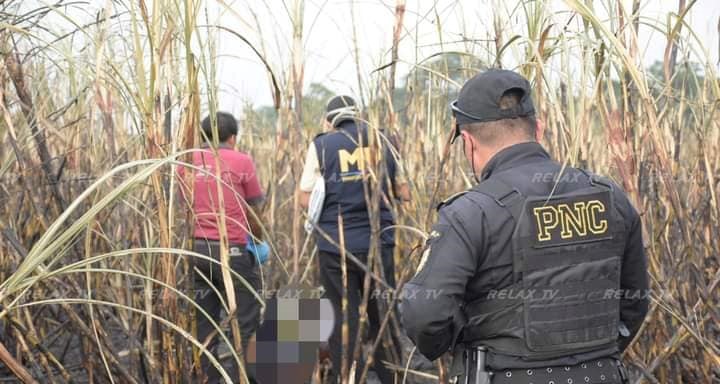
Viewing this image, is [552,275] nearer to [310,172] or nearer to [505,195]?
[505,195]

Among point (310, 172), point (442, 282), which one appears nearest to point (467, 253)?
point (442, 282)

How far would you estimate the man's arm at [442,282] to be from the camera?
5.26 feet

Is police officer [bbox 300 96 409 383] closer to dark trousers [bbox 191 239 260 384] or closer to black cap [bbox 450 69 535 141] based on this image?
dark trousers [bbox 191 239 260 384]

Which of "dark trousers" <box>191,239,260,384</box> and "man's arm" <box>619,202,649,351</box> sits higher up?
"man's arm" <box>619,202,649,351</box>

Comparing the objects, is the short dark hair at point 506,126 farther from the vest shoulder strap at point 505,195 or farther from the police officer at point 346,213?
the police officer at point 346,213

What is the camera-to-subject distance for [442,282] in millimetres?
1603

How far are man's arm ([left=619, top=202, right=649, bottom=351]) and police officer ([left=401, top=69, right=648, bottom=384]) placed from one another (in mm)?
42

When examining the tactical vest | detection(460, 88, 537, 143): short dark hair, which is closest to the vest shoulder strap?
the tactical vest

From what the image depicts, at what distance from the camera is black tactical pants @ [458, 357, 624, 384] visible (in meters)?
1.68

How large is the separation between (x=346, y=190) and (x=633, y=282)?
6.51 feet

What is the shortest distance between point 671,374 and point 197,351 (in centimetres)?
143

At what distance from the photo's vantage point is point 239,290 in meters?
3.84

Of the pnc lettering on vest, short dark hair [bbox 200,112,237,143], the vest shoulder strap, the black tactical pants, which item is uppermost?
short dark hair [bbox 200,112,237,143]

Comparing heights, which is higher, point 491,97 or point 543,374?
point 491,97
